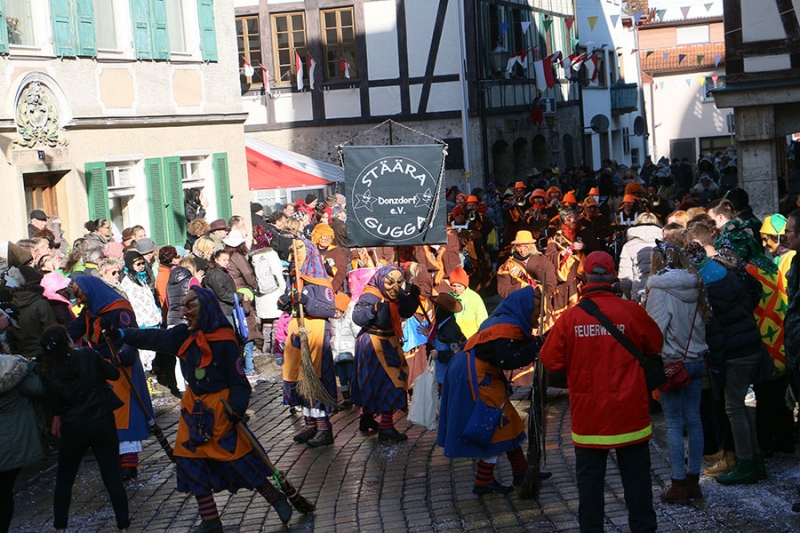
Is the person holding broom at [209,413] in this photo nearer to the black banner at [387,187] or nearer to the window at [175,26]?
the black banner at [387,187]

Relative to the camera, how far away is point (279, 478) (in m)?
8.27

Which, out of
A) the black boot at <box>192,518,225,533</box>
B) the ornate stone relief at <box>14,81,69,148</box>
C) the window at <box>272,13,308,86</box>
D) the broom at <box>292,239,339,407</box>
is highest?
the window at <box>272,13,308,86</box>

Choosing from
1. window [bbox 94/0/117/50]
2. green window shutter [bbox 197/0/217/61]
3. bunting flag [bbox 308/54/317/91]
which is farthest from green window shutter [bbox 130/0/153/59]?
bunting flag [bbox 308/54/317/91]

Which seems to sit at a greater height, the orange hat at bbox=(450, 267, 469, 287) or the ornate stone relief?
the ornate stone relief

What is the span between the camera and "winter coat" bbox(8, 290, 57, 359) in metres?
10.6

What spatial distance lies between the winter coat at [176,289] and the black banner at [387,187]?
220 cm

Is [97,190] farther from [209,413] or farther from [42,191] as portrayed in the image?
[209,413]

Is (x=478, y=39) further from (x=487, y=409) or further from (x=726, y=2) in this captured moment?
(x=487, y=409)

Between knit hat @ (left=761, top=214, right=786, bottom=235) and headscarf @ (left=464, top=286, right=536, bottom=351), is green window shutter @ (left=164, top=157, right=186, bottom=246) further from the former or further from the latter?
headscarf @ (left=464, top=286, right=536, bottom=351)

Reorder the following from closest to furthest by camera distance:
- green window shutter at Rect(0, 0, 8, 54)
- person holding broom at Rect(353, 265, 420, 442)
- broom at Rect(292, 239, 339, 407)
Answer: person holding broom at Rect(353, 265, 420, 442), broom at Rect(292, 239, 339, 407), green window shutter at Rect(0, 0, 8, 54)

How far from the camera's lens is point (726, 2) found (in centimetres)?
1703

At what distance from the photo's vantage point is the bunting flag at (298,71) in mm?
30656

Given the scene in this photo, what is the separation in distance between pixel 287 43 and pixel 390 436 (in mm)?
22497

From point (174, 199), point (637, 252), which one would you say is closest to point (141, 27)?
point (174, 199)
